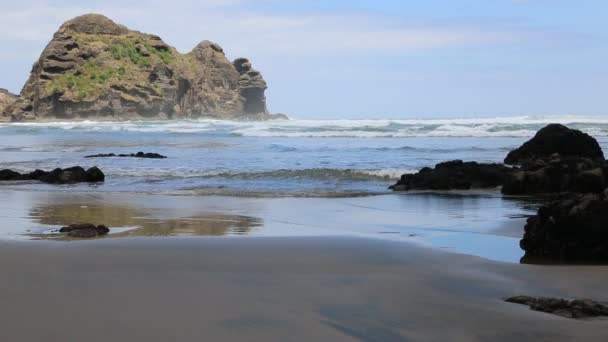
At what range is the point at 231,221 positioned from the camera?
25.9 ft

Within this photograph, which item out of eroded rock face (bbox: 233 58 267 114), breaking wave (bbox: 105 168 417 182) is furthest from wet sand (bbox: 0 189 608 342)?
eroded rock face (bbox: 233 58 267 114)

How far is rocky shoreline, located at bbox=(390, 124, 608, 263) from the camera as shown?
5.43 metres

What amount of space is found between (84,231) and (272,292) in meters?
2.93

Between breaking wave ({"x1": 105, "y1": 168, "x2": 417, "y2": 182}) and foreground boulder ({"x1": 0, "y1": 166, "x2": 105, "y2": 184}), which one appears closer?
foreground boulder ({"x1": 0, "y1": 166, "x2": 105, "y2": 184})

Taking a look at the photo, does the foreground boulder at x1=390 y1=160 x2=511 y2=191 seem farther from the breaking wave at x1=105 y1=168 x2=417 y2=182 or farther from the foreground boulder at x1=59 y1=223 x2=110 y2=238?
the foreground boulder at x1=59 y1=223 x2=110 y2=238

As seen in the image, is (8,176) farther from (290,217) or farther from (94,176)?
(290,217)

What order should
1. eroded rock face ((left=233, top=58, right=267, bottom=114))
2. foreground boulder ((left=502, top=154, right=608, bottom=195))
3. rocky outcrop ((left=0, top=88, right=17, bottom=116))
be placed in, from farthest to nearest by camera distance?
eroded rock face ((left=233, top=58, right=267, bottom=114)) → rocky outcrop ((left=0, top=88, right=17, bottom=116)) → foreground boulder ((left=502, top=154, right=608, bottom=195))

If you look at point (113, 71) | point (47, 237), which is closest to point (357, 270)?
point (47, 237)

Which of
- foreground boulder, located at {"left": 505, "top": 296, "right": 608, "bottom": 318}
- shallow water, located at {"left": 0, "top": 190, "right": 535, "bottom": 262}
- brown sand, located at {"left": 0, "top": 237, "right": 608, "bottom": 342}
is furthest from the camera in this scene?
shallow water, located at {"left": 0, "top": 190, "right": 535, "bottom": 262}

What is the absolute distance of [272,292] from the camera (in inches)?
166

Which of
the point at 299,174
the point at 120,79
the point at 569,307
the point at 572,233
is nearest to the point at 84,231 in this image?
the point at 572,233

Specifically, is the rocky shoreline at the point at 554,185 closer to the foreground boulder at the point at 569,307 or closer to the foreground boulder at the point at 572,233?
the foreground boulder at the point at 572,233

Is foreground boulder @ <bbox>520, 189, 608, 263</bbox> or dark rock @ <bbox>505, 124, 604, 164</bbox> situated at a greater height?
dark rock @ <bbox>505, 124, 604, 164</bbox>

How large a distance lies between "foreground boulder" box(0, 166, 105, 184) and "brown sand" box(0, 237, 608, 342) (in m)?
8.37
